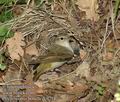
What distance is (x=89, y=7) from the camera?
604cm

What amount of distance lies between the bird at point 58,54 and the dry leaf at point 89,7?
1.49 ft

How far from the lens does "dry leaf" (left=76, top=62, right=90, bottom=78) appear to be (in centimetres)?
530

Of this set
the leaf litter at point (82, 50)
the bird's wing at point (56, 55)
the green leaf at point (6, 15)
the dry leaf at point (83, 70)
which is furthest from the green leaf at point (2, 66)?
the dry leaf at point (83, 70)

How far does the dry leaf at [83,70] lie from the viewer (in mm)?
5305

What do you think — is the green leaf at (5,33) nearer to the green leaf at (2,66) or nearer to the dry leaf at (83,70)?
the green leaf at (2,66)

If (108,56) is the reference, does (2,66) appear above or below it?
below

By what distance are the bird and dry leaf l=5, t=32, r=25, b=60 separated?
37 centimetres

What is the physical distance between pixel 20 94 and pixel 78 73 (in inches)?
31.6

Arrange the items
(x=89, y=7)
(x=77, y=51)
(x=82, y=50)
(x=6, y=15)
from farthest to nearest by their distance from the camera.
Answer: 1. (x=6, y=15)
2. (x=89, y=7)
3. (x=77, y=51)
4. (x=82, y=50)

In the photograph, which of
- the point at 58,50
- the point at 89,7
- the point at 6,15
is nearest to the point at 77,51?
the point at 58,50

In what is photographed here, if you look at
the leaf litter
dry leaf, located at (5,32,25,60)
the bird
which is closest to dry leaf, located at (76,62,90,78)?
the leaf litter

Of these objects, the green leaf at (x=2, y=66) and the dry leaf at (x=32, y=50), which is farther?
the dry leaf at (x=32, y=50)

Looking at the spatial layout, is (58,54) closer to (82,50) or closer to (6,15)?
(82,50)

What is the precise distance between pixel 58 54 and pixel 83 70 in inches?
16.7
